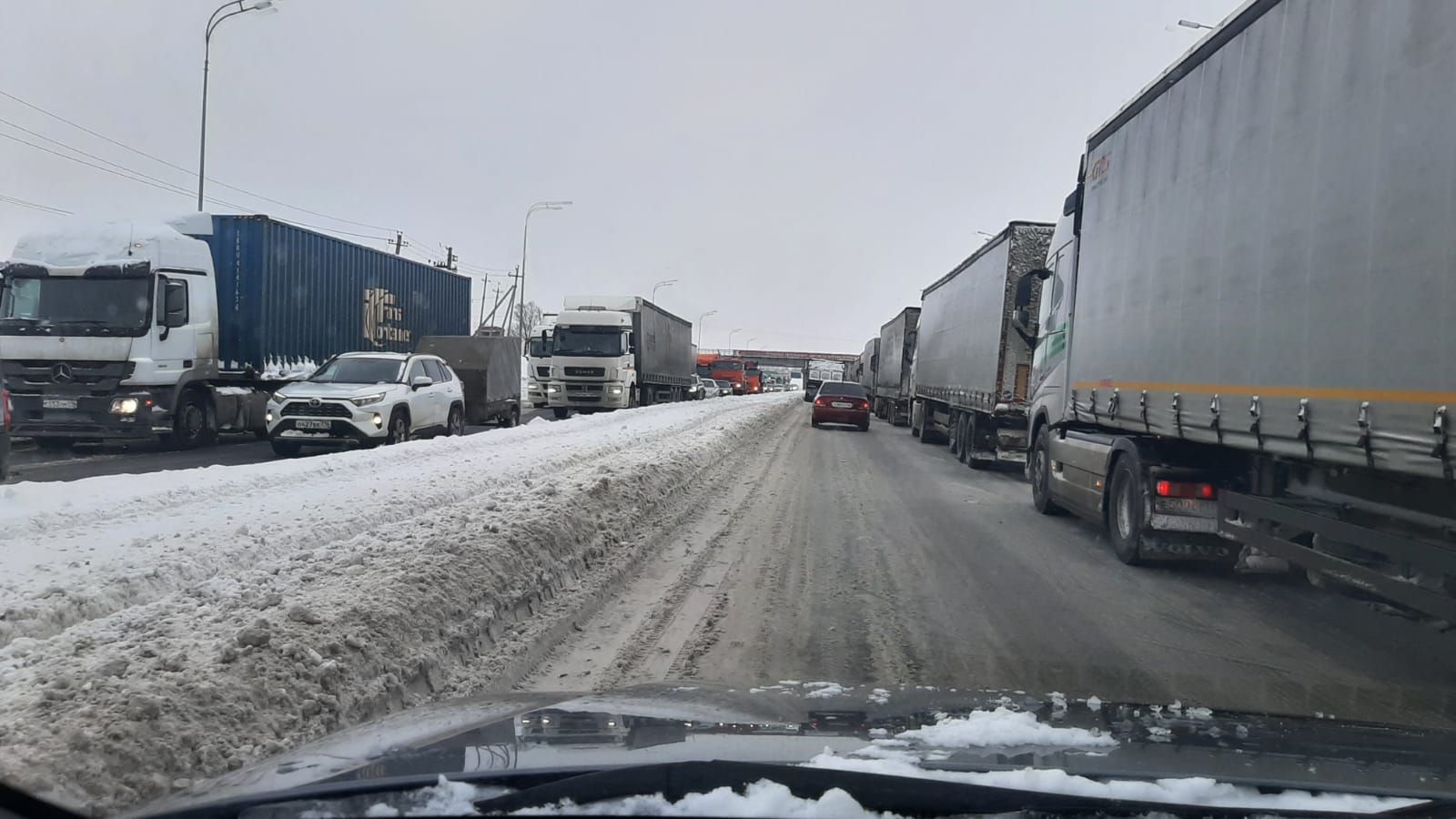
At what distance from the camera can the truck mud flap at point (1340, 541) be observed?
5145 mm

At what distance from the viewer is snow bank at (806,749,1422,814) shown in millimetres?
2445

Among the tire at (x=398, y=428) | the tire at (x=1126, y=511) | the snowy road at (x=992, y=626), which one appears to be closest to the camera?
the snowy road at (x=992, y=626)

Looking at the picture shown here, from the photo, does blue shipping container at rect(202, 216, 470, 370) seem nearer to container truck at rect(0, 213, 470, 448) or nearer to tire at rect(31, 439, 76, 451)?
container truck at rect(0, 213, 470, 448)

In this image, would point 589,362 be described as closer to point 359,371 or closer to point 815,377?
point 359,371

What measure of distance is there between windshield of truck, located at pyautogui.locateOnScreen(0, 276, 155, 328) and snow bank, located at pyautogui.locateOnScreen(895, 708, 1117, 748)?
1637 centimetres

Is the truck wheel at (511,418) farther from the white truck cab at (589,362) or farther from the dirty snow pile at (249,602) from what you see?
the dirty snow pile at (249,602)

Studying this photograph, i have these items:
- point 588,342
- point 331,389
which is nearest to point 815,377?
point 588,342

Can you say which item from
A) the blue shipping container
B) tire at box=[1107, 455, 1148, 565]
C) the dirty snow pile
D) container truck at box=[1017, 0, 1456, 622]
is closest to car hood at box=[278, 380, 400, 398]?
the blue shipping container

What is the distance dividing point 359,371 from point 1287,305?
48.4 ft

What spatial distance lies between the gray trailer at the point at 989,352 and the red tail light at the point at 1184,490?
19.1 feet

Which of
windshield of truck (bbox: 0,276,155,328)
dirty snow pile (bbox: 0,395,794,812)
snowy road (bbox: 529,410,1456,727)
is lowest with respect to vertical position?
snowy road (bbox: 529,410,1456,727)

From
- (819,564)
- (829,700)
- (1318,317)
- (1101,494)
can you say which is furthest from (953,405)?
(829,700)

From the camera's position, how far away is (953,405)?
22.1 metres

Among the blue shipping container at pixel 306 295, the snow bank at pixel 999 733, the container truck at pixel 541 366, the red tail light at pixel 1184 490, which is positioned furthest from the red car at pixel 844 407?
the snow bank at pixel 999 733
